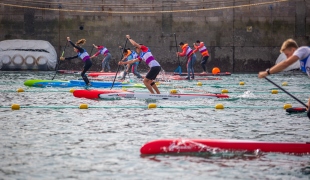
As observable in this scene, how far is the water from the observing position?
Answer: 892 centimetres

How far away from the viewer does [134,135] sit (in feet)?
39.4

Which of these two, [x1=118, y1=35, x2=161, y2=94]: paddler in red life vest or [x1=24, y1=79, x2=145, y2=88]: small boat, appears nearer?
[x1=118, y1=35, x2=161, y2=94]: paddler in red life vest

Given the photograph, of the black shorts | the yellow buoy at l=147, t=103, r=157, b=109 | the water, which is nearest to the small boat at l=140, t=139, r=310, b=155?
the water

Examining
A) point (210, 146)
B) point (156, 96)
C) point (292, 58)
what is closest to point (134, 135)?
point (210, 146)

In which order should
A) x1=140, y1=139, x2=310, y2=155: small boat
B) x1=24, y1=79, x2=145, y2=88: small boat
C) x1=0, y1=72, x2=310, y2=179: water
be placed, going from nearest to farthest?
x1=0, y1=72, x2=310, y2=179: water < x1=140, y1=139, x2=310, y2=155: small boat < x1=24, y1=79, x2=145, y2=88: small boat

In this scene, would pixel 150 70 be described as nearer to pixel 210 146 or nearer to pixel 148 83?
pixel 148 83

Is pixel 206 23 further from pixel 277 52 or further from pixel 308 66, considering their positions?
pixel 308 66

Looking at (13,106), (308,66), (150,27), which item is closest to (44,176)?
(308,66)

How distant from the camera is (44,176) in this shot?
8.57 metres

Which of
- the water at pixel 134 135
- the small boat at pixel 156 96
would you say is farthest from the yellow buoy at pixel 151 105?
the small boat at pixel 156 96

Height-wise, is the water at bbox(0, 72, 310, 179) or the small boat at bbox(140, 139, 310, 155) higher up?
the small boat at bbox(140, 139, 310, 155)

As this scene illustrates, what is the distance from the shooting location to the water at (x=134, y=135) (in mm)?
8922

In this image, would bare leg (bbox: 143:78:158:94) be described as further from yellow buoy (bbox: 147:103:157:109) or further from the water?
yellow buoy (bbox: 147:103:157:109)

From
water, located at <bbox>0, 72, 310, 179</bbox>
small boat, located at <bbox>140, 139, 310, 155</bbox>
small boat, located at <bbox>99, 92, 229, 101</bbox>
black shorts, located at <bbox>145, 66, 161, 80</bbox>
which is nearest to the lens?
water, located at <bbox>0, 72, 310, 179</bbox>
